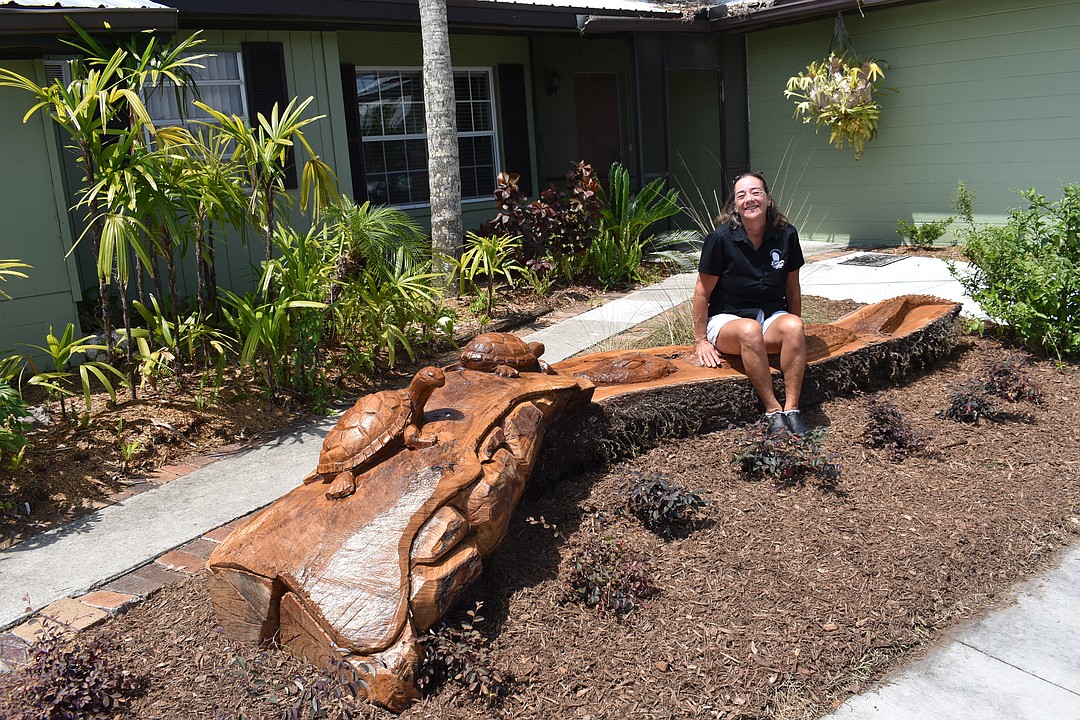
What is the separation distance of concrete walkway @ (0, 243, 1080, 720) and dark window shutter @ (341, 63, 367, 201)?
495cm

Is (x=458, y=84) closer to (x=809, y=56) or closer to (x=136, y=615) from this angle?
(x=809, y=56)

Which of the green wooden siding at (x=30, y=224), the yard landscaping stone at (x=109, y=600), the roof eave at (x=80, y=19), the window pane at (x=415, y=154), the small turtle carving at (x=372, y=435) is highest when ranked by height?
the roof eave at (x=80, y=19)

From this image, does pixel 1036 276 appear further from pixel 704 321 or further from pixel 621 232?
pixel 621 232

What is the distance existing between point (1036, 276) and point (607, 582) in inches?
149

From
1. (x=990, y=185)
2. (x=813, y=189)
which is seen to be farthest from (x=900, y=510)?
(x=813, y=189)

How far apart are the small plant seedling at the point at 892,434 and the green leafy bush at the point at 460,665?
2.46m

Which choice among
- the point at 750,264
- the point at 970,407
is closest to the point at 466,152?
the point at 750,264

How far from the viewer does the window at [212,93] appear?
7.74 metres

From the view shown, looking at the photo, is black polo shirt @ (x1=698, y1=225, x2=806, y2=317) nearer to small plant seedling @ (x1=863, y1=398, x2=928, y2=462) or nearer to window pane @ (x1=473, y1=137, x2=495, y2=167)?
small plant seedling @ (x1=863, y1=398, x2=928, y2=462)

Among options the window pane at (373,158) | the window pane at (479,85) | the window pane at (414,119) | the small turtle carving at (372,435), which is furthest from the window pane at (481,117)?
the small turtle carving at (372,435)

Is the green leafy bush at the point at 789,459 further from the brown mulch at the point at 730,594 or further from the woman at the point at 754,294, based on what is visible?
the woman at the point at 754,294

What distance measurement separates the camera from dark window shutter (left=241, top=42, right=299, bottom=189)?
8008mm

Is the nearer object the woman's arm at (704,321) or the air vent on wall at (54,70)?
the woman's arm at (704,321)

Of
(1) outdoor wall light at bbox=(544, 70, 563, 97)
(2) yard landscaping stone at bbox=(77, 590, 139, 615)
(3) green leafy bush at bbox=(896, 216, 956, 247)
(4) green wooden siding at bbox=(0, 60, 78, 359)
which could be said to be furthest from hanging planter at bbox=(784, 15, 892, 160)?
(2) yard landscaping stone at bbox=(77, 590, 139, 615)
